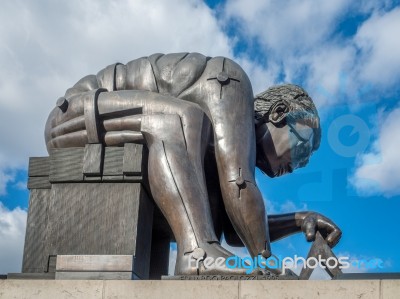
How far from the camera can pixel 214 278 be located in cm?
540

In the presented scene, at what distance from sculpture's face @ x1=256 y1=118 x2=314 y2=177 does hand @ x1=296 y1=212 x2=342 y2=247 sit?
0.60 metres

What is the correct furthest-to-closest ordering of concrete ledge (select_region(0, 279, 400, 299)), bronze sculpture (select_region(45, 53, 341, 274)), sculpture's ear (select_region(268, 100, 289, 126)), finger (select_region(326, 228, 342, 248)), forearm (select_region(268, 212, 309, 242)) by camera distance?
forearm (select_region(268, 212, 309, 242)) < sculpture's ear (select_region(268, 100, 289, 126)) < finger (select_region(326, 228, 342, 248)) < bronze sculpture (select_region(45, 53, 341, 274)) < concrete ledge (select_region(0, 279, 400, 299))

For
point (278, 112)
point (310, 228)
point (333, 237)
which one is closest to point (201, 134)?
point (278, 112)

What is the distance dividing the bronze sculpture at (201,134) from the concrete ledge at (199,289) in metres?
0.54

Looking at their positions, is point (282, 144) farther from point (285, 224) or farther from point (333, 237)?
point (333, 237)

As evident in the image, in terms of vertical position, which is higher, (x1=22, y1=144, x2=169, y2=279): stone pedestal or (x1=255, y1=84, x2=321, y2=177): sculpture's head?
(x1=255, y1=84, x2=321, y2=177): sculpture's head

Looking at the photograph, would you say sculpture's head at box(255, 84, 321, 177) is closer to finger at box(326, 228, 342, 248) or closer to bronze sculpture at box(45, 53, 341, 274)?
bronze sculpture at box(45, 53, 341, 274)

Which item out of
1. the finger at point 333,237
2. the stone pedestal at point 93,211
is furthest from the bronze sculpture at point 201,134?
the stone pedestal at point 93,211

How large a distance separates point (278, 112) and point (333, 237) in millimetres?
1344

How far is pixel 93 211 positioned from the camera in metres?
6.13

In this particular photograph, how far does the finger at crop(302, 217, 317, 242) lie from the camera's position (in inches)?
265

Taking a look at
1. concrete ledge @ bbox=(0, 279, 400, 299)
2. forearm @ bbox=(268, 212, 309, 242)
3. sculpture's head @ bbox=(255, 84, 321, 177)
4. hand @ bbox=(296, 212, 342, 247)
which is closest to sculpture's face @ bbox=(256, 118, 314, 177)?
sculpture's head @ bbox=(255, 84, 321, 177)

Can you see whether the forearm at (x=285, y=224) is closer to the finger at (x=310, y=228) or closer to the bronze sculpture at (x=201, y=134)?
the bronze sculpture at (x=201, y=134)

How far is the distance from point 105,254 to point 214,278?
3.44 ft
